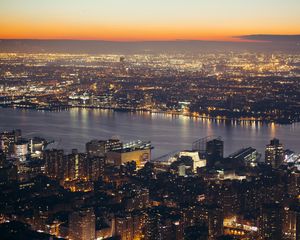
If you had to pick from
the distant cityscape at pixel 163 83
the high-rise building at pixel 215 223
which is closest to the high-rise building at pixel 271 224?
the high-rise building at pixel 215 223

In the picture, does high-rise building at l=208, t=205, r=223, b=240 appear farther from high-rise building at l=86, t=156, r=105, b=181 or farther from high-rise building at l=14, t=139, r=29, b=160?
high-rise building at l=14, t=139, r=29, b=160

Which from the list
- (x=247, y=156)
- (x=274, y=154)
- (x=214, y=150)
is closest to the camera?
(x=274, y=154)

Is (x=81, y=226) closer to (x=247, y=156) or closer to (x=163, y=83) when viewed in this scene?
(x=247, y=156)

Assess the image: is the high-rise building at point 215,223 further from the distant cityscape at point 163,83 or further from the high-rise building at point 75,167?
the distant cityscape at point 163,83

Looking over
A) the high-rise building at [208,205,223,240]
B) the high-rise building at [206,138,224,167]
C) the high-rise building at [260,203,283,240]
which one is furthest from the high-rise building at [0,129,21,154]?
the high-rise building at [260,203,283,240]

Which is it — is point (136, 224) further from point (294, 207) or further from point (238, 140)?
point (238, 140)

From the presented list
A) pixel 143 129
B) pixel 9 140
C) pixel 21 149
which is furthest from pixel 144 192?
pixel 143 129
